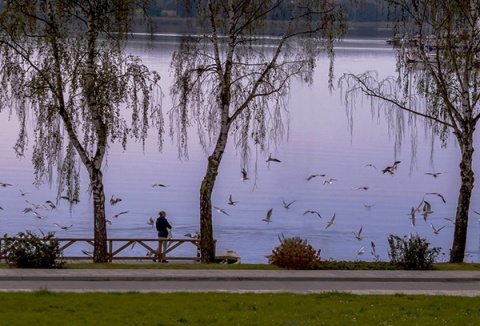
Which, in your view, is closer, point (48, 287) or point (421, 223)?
point (48, 287)

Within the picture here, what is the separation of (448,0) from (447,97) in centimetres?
304

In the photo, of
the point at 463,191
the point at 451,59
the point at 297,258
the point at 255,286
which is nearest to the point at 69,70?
the point at 297,258

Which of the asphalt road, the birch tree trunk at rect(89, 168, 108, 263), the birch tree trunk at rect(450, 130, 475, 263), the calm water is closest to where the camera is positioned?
the asphalt road

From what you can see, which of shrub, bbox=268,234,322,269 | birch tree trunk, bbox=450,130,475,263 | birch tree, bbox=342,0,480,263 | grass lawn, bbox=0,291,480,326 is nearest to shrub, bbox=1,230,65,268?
grass lawn, bbox=0,291,480,326

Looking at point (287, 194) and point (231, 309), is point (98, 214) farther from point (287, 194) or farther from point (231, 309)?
point (287, 194)

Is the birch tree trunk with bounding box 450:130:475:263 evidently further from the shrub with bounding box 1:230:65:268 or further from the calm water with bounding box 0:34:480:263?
the calm water with bounding box 0:34:480:263

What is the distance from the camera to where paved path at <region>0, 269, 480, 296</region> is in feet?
69.3

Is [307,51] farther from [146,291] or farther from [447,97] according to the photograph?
[146,291]

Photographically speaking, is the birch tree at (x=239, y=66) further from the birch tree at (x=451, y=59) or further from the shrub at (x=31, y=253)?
the shrub at (x=31, y=253)

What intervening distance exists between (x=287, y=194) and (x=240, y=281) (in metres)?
46.4

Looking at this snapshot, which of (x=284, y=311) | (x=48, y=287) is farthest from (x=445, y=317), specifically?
(x=48, y=287)

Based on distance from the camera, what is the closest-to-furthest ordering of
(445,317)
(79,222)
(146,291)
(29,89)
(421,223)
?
(445,317)
(146,291)
(29,89)
(79,222)
(421,223)

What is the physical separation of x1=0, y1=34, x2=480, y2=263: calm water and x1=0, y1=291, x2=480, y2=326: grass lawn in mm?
27097

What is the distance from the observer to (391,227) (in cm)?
5753
